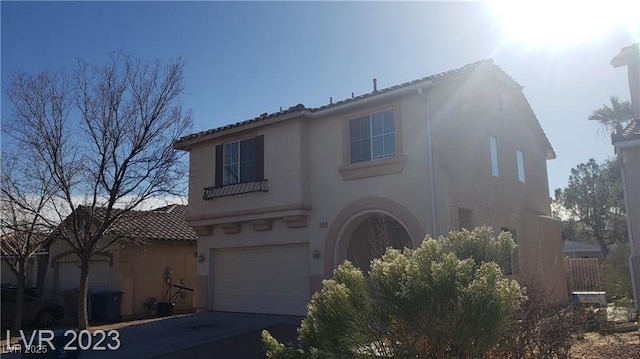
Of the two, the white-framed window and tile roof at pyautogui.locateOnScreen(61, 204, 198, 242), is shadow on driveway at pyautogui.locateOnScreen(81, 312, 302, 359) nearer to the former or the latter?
tile roof at pyautogui.locateOnScreen(61, 204, 198, 242)

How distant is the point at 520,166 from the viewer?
19.3m

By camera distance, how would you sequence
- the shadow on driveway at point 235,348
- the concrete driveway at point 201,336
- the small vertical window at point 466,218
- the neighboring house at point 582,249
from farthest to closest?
the neighboring house at point 582,249 < the small vertical window at point 466,218 < the concrete driveway at point 201,336 < the shadow on driveway at point 235,348

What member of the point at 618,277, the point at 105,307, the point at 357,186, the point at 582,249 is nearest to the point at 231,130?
the point at 357,186

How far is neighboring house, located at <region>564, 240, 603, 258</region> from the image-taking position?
38.4 metres

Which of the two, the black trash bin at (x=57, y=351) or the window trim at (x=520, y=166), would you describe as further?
the window trim at (x=520, y=166)

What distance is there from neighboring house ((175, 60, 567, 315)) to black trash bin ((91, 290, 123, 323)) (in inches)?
138

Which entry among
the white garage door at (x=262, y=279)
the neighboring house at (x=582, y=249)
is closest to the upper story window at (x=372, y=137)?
the white garage door at (x=262, y=279)

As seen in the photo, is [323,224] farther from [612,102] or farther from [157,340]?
[612,102]

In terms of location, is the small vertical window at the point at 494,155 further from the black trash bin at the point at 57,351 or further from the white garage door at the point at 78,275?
the white garage door at the point at 78,275

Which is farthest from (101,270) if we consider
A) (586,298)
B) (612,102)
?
(612,102)

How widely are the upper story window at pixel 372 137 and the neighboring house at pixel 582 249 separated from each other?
28.8m

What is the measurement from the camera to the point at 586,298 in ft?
49.9

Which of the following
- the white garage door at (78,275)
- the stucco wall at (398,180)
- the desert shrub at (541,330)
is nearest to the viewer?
the desert shrub at (541,330)

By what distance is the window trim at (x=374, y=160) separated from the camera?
46.6ft
